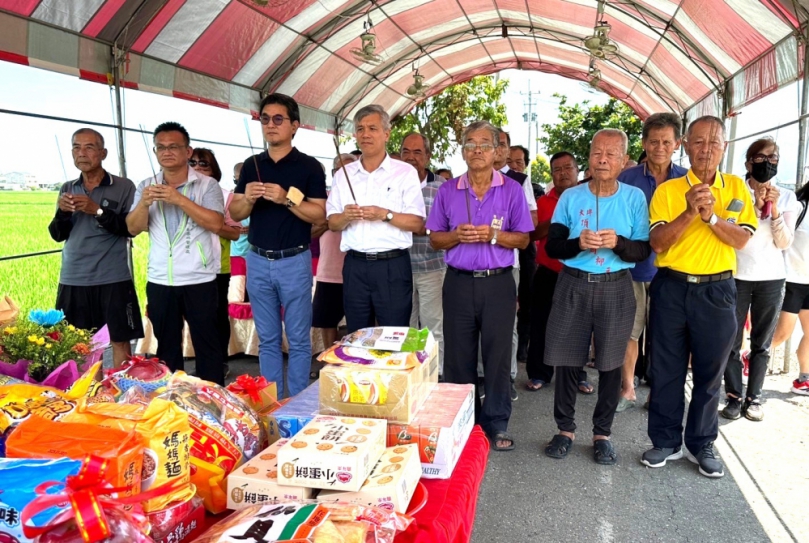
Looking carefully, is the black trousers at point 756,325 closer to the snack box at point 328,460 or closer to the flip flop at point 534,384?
the flip flop at point 534,384

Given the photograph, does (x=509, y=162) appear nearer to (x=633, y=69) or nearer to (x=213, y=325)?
(x=213, y=325)

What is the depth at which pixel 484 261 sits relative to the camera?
3340mm

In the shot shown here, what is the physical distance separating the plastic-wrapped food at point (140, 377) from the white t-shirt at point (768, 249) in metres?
3.46

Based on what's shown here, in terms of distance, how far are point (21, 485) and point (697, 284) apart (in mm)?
2884

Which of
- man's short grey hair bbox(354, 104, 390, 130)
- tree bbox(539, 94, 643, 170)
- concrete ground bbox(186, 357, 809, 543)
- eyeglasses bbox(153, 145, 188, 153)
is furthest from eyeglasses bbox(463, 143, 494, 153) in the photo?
tree bbox(539, 94, 643, 170)

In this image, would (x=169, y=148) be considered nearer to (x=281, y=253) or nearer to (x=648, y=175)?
(x=281, y=253)

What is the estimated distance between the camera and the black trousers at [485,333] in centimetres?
338

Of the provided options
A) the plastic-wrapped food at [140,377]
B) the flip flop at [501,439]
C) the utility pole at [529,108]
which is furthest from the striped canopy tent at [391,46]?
the utility pole at [529,108]

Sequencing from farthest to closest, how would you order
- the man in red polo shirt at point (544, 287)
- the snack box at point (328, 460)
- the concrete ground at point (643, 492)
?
the man in red polo shirt at point (544, 287), the concrete ground at point (643, 492), the snack box at point (328, 460)

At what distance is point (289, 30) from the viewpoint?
7938mm

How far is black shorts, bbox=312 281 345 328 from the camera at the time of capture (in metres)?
4.83

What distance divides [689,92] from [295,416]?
35.0ft

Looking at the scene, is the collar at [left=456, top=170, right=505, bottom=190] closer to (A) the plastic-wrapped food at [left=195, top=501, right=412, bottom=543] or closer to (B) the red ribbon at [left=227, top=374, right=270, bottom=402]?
(B) the red ribbon at [left=227, top=374, right=270, bottom=402]

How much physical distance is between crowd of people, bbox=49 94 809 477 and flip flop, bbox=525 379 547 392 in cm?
88
